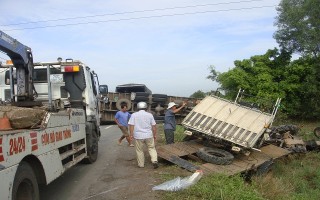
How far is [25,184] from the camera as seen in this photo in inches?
203

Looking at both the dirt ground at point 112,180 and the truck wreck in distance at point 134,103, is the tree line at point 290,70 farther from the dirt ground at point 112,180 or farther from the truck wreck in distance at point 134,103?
the dirt ground at point 112,180

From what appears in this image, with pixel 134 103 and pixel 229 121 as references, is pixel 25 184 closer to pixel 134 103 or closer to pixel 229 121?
pixel 229 121

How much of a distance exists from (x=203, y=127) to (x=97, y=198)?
14.3ft

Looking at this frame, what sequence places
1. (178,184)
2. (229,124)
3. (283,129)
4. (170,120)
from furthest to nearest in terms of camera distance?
(283,129), (170,120), (229,124), (178,184)

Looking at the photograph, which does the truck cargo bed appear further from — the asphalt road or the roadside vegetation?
the roadside vegetation

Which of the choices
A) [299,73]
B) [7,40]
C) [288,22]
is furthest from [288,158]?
[288,22]

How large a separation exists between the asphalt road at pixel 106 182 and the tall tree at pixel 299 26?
64.0 feet

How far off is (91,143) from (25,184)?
445 cm

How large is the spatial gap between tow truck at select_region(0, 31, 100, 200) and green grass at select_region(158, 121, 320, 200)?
6.46 ft

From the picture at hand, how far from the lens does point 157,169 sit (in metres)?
8.95

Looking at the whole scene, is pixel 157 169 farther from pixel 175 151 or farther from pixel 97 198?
pixel 97 198

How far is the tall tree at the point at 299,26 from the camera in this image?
2585cm

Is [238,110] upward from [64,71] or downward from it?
downward

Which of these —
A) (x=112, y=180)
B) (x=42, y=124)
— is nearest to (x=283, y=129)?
(x=112, y=180)
